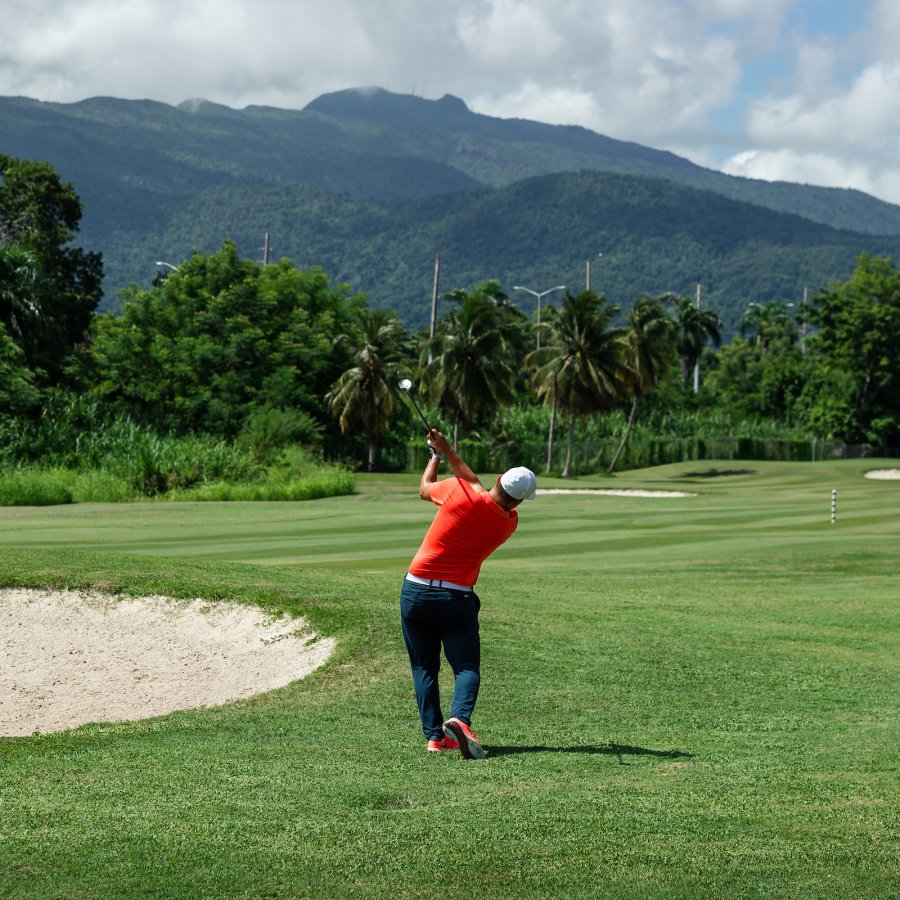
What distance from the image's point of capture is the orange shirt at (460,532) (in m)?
8.65

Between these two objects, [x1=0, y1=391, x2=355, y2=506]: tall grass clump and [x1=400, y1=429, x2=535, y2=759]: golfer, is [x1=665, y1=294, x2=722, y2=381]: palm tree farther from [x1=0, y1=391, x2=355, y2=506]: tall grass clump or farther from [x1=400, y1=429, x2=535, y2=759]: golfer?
[x1=400, y1=429, x2=535, y2=759]: golfer

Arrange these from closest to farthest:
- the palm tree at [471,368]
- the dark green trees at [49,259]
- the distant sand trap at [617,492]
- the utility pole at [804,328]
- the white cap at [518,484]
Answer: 1. the white cap at [518,484]
2. the distant sand trap at [617,492]
3. the dark green trees at [49,259]
4. the palm tree at [471,368]
5. the utility pole at [804,328]

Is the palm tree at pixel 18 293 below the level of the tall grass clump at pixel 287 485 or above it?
above

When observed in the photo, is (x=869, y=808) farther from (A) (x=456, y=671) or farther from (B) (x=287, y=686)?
(B) (x=287, y=686)

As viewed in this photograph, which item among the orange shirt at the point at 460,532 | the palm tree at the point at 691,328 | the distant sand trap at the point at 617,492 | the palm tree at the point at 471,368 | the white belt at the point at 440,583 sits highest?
the palm tree at the point at 691,328

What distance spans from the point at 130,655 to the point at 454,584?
20.8 ft

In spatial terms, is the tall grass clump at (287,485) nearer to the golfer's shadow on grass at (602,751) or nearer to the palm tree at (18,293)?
the palm tree at (18,293)

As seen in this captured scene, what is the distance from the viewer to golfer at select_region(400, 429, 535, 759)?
28.4 ft

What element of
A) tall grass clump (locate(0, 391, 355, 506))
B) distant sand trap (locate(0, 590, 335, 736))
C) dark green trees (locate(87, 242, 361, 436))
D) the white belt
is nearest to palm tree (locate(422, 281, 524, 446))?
dark green trees (locate(87, 242, 361, 436))

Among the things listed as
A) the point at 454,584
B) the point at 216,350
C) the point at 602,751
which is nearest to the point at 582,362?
the point at 216,350

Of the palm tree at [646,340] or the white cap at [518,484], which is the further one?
the palm tree at [646,340]

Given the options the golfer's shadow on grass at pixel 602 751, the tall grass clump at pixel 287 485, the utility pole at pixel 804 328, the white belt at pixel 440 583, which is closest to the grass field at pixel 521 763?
the golfer's shadow on grass at pixel 602 751

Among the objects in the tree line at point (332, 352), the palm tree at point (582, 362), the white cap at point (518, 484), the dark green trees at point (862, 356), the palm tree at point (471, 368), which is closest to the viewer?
the white cap at point (518, 484)

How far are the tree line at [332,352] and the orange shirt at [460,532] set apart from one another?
2076 inches
